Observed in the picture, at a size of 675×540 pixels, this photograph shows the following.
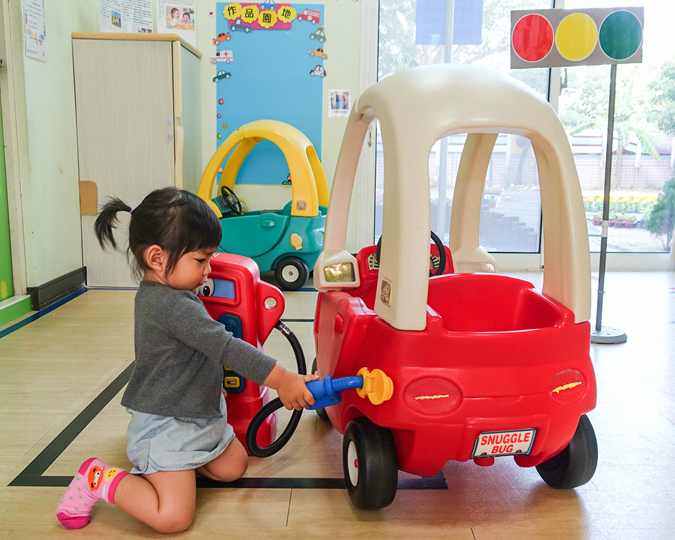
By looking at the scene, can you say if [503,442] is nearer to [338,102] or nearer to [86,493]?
[86,493]

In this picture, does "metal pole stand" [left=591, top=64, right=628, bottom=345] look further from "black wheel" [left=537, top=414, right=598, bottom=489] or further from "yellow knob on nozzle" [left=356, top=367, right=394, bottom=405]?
"yellow knob on nozzle" [left=356, top=367, right=394, bottom=405]

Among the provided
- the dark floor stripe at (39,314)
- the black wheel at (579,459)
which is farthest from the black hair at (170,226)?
the dark floor stripe at (39,314)

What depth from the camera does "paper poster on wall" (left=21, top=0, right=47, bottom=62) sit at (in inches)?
104

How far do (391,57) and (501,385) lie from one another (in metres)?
3.23

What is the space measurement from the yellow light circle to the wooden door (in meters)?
1.87

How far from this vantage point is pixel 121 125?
3.19m

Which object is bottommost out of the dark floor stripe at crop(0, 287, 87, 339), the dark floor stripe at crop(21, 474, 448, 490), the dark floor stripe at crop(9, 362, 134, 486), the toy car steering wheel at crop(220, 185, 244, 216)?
the dark floor stripe at crop(21, 474, 448, 490)

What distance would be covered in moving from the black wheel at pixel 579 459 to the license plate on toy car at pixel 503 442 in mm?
154

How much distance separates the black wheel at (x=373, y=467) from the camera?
1.14 metres

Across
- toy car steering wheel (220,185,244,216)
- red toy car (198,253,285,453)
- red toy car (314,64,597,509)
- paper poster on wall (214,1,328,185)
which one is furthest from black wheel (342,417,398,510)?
paper poster on wall (214,1,328,185)

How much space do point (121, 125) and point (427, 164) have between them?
8.27 ft

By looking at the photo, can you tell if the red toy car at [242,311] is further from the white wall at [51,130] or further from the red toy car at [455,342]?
the white wall at [51,130]

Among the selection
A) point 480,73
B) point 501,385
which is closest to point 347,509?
point 501,385

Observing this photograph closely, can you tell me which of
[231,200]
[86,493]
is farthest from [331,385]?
[231,200]
